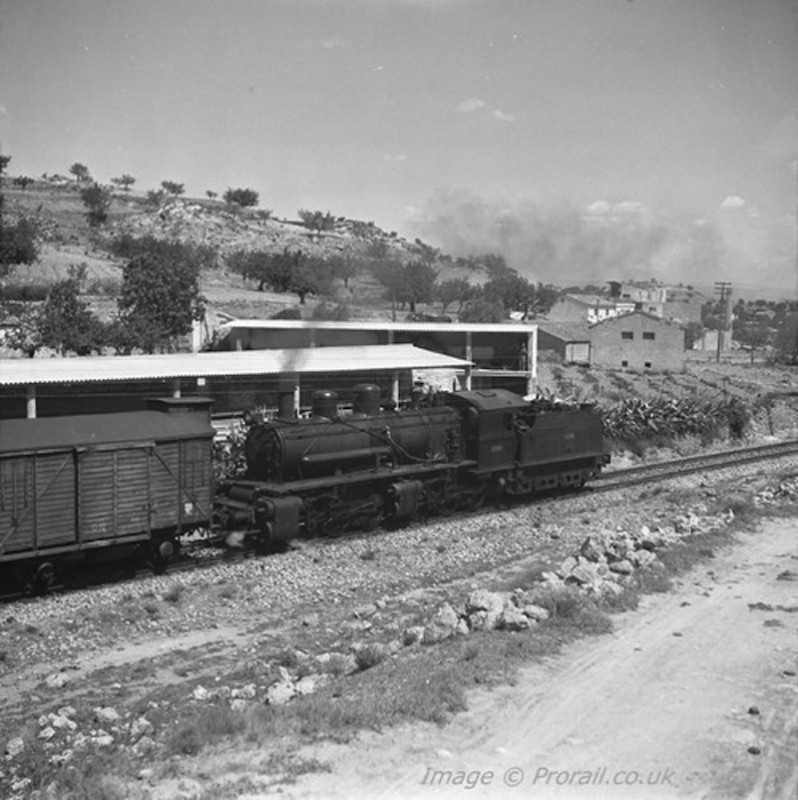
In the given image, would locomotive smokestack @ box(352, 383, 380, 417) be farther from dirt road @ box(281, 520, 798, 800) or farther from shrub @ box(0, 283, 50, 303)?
shrub @ box(0, 283, 50, 303)

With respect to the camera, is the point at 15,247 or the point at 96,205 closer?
the point at 15,247

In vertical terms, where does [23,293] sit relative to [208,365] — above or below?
above

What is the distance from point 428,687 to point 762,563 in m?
7.85

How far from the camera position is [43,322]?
2930cm

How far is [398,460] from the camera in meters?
18.1

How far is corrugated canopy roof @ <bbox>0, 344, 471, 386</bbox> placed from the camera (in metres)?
19.3

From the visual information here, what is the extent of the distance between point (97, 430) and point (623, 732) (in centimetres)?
917

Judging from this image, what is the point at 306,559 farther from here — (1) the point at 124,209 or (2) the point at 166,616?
(1) the point at 124,209

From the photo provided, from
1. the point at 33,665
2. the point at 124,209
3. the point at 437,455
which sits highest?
the point at 124,209

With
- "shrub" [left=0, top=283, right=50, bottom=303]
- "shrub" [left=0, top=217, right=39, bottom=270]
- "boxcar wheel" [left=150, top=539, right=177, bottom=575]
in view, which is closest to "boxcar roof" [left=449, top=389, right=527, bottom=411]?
"boxcar wheel" [left=150, top=539, right=177, bottom=575]

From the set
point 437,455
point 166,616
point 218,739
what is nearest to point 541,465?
point 437,455

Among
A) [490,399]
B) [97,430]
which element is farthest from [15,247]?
[97,430]

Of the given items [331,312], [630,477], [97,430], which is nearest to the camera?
[97,430]

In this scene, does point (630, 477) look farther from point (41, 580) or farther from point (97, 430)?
point (41, 580)
